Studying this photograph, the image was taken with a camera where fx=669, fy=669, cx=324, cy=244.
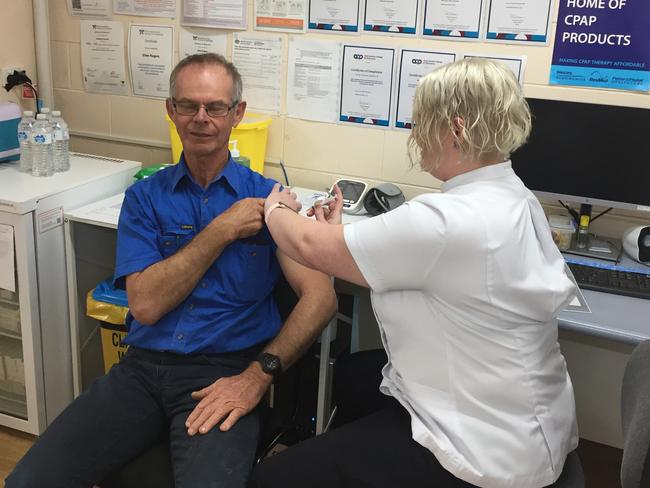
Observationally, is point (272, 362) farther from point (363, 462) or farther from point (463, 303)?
point (463, 303)

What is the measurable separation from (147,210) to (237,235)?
11.5 inches

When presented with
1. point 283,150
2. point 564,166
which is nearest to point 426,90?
point 564,166

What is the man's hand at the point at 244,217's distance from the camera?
1.72m

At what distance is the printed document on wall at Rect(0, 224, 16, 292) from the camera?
215cm

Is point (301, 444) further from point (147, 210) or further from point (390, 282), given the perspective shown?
point (147, 210)

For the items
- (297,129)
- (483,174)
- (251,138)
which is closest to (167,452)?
(483,174)

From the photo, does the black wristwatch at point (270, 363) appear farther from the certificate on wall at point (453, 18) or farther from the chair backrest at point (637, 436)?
the certificate on wall at point (453, 18)

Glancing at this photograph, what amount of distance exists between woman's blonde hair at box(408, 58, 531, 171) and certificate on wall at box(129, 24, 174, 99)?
5.59ft

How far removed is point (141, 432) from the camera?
5.32 ft

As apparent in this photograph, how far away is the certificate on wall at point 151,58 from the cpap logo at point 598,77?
1.63m

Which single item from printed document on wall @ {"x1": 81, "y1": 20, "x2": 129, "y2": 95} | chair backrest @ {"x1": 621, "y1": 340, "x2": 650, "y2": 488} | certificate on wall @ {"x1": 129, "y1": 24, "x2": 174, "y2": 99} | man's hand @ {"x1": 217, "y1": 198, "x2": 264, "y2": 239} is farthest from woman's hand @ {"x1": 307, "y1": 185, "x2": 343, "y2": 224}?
printed document on wall @ {"x1": 81, "y1": 20, "x2": 129, "y2": 95}

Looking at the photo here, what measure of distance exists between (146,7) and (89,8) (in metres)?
0.29

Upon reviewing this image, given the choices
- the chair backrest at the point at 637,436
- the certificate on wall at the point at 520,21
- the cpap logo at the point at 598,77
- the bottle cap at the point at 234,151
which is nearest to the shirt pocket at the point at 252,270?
the bottle cap at the point at 234,151

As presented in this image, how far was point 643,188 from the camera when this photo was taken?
2.05 meters
